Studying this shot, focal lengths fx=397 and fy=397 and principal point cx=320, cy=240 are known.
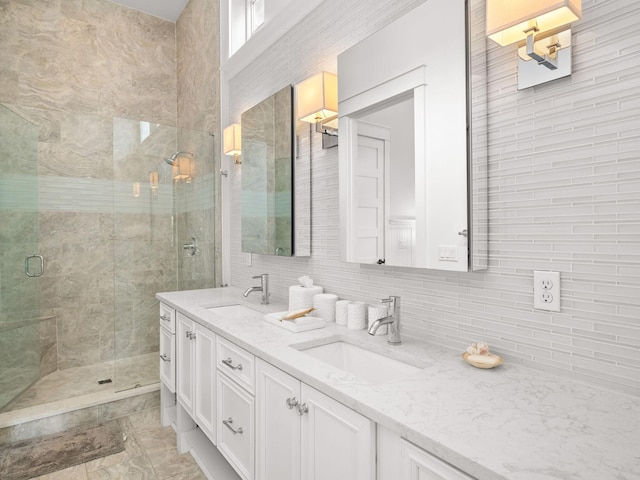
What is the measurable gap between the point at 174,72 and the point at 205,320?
3.17 meters

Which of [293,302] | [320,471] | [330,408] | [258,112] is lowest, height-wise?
[320,471]

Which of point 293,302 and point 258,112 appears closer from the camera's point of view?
point 293,302

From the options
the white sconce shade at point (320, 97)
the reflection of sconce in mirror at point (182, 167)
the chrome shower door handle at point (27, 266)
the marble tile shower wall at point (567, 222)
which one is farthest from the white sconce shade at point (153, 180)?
the marble tile shower wall at point (567, 222)

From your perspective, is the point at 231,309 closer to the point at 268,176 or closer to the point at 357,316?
the point at 268,176

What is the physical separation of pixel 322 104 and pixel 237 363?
4.07 feet

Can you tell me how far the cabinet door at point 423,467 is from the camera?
784 millimetres

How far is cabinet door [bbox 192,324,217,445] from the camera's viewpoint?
188cm

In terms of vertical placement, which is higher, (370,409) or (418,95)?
(418,95)

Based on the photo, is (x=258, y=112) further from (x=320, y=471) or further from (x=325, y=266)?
(x=320, y=471)

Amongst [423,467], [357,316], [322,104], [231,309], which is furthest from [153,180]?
[423,467]

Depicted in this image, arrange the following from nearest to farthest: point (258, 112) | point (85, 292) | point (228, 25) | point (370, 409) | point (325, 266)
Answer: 1. point (370, 409)
2. point (325, 266)
3. point (258, 112)
4. point (228, 25)
5. point (85, 292)

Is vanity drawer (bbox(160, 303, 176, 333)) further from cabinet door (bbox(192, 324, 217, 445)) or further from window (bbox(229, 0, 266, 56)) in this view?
window (bbox(229, 0, 266, 56))

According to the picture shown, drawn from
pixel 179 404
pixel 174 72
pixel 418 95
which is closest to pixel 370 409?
pixel 418 95

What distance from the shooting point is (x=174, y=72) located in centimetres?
409
